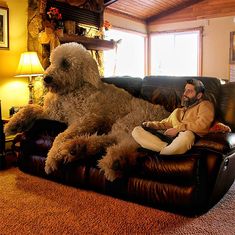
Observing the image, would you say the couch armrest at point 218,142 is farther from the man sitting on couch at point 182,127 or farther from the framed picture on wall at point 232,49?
the framed picture on wall at point 232,49

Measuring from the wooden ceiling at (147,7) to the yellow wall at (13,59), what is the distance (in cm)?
263

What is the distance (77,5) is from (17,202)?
11.3 ft

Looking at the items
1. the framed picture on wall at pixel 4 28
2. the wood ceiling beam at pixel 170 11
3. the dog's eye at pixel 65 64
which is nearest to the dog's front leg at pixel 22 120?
the dog's eye at pixel 65 64

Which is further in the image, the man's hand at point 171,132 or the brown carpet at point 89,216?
the man's hand at point 171,132

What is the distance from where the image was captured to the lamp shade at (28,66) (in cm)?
376

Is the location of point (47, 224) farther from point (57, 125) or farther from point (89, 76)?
point (89, 76)

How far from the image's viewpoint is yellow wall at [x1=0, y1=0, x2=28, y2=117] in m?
3.97

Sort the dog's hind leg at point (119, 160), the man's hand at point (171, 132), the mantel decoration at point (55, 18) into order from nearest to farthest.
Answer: the dog's hind leg at point (119, 160) → the man's hand at point (171, 132) → the mantel decoration at point (55, 18)

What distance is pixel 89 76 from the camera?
9.70 ft

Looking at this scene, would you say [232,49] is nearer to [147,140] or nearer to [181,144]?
[147,140]

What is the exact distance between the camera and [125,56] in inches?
290

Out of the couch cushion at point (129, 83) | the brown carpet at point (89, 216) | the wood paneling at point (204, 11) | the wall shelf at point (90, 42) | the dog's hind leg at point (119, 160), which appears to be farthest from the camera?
the wood paneling at point (204, 11)

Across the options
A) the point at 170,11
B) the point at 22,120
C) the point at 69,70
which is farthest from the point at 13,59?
the point at 170,11

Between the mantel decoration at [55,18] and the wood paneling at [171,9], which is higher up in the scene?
the wood paneling at [171,9]
